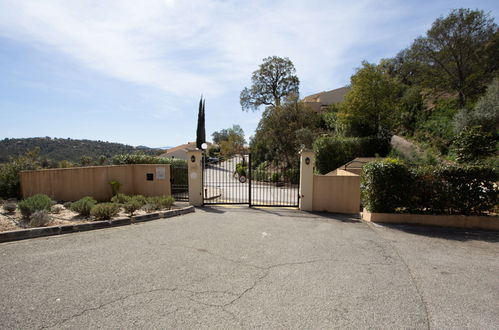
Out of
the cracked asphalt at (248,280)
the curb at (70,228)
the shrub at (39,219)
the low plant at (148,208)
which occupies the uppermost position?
the shrub at (39,219)

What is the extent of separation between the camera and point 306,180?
9086 mm

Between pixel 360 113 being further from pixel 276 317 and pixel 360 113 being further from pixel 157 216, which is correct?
pixel 276 317

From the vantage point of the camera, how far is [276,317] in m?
2.97

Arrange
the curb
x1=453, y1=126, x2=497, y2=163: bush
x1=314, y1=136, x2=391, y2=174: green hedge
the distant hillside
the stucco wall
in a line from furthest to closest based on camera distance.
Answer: the distant hillside, x1=314, y1=136, x2=391, y2=174: green hedge, x1=453, y1=126, x2=497, y2=163: bush, the stucco wall, the curb

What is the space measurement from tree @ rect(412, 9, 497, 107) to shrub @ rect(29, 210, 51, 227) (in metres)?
29.6

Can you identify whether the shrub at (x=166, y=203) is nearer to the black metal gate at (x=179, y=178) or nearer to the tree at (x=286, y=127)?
the black metal gate at (x=179, y=178)

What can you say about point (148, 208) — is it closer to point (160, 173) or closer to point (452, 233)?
point (160, 173)

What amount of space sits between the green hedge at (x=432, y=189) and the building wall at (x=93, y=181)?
7463 millimetres

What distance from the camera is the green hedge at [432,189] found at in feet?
23.2

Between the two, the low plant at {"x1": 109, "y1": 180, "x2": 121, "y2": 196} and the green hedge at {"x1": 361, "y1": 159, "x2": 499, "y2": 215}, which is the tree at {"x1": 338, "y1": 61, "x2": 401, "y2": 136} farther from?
the low plant at {"x1": 109, "y1": 180, "x2": 121, "y2": 196}

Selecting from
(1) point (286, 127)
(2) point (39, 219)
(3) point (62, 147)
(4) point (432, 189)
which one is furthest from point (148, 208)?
(3) point (62, 147)

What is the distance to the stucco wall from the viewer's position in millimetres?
8914

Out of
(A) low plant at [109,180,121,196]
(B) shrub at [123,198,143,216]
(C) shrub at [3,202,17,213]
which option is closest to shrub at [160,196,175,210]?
(B) shrub at [123,198,143,216]

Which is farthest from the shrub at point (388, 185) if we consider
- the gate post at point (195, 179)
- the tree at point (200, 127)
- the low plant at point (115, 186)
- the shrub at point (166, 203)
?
the tree at point (200, 127)
